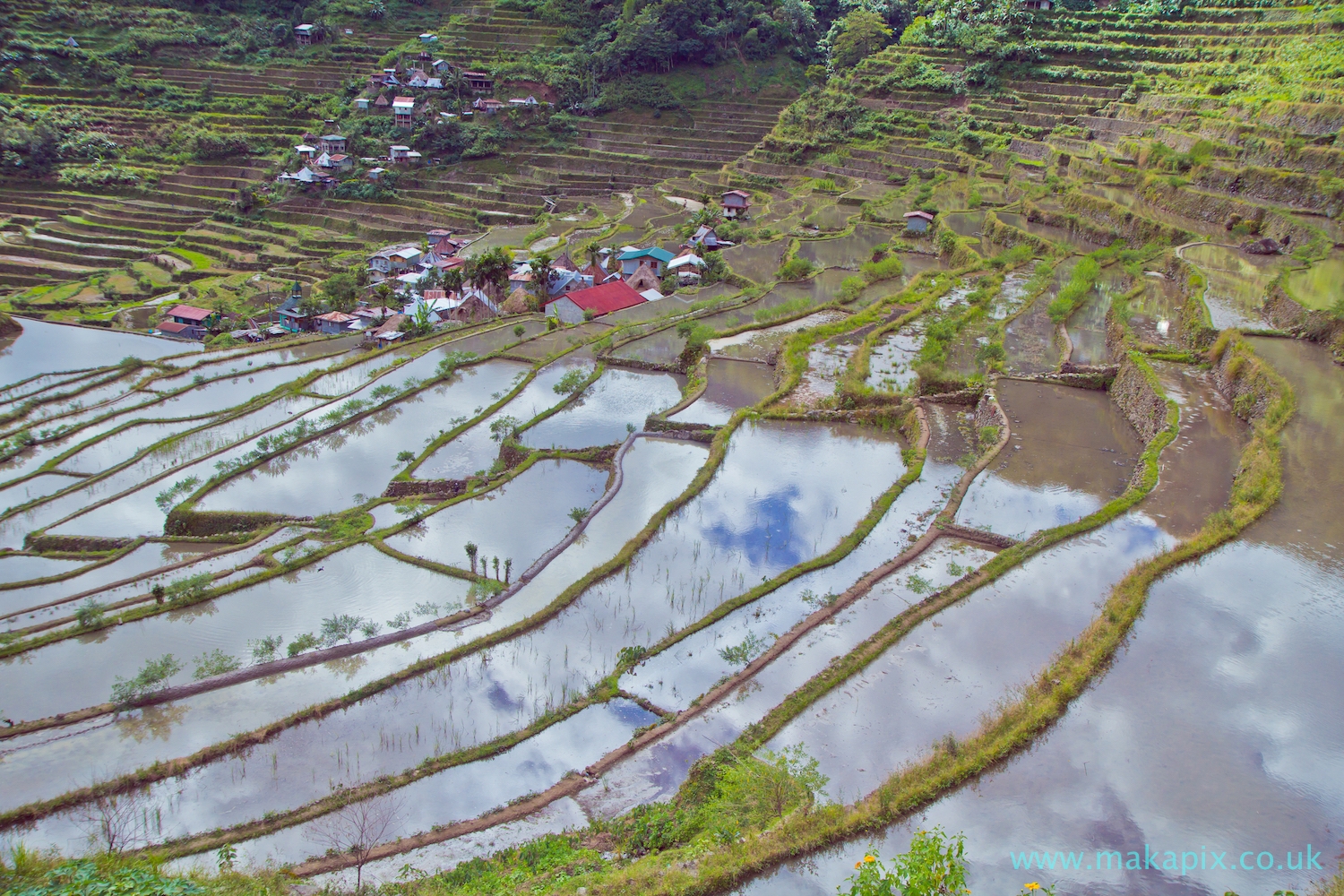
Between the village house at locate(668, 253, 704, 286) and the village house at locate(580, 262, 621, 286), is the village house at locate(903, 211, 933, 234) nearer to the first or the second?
the village house at locate(668, 253, 704, 286)

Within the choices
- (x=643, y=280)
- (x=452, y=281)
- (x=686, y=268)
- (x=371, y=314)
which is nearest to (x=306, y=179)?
(x=371, y=314)

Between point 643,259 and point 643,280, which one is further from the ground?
point 643,259

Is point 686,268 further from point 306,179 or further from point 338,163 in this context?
point 338,163

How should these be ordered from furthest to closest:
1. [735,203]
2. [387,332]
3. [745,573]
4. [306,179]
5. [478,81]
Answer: [478,81] < [306,179] < [735,203] < [387,332] < [745,573]

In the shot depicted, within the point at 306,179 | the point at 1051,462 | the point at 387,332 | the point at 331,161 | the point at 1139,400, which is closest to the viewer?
the point at 1051,462

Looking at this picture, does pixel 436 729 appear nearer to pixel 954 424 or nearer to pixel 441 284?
pixel 954 424

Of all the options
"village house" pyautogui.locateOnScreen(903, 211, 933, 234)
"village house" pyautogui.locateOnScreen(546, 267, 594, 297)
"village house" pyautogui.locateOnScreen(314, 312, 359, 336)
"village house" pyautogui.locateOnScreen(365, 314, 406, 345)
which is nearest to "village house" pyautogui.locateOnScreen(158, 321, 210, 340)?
"village house" pyautogui.locateOnScreen(314, 312, 359, 336)

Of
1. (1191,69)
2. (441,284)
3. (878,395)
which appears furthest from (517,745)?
(1191,69)

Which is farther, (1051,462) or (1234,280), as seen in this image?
(1234,280)
